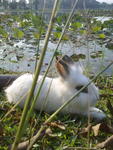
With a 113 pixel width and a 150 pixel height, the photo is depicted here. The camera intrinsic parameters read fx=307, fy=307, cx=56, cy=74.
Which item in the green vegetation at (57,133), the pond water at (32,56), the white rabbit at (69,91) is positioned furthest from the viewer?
the pond water at (32,56)

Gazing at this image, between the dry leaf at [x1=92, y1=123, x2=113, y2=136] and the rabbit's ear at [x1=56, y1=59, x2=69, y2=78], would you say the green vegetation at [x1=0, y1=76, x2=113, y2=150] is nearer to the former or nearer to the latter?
the dry leaf at [x1=92, y1=123, x2=113, y2=136]

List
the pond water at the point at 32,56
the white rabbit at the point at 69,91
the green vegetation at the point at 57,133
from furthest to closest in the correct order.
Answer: the pond water at the point at 32,56 < the white rabbit at the point at 69,91 < the green vegetation at the point at 57,133

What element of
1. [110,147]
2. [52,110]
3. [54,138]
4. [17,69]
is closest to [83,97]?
[52,110]

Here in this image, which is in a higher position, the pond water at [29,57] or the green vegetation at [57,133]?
the green vegetation at [57,133]

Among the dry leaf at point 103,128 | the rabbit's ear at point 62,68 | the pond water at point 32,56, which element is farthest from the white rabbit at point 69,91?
the pond water at point 32,56

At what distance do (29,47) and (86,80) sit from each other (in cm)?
517

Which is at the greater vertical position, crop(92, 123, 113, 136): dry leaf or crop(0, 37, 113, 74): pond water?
crop(92, 123, 113, 136): dry leaf

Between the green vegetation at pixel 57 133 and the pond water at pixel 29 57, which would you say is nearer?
the green vegetation at pixel 57 133

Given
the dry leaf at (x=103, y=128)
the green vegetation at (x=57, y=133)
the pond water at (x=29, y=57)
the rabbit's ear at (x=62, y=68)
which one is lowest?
the pond water at (x=29, y=57)

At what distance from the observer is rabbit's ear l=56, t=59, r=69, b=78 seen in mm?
2682

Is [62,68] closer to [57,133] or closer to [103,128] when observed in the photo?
[57,133]

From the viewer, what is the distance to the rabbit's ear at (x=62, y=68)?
8.80ft

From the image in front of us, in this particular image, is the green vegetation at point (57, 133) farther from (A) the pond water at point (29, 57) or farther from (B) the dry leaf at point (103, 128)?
(A) the pond water at point (29, 57)

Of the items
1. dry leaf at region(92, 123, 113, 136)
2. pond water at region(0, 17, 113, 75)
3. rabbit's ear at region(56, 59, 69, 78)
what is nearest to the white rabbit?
rabbit's ear at region(56, 59, 69, 78)
